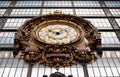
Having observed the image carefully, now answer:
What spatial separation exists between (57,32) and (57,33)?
13 centimetres

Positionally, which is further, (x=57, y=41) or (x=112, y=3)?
(x=112, y=3)

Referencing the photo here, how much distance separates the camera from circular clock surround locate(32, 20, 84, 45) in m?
22.9

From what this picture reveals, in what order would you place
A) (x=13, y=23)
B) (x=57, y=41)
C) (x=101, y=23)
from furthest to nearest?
1. (x=101, y=23)
2. (x=13, y=23)
3. (x=57, y=41)

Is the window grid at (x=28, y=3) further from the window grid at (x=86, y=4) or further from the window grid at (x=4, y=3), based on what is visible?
the window grid at (x=86, y=4)

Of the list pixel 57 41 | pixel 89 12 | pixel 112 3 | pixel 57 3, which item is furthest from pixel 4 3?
pixel 112 3

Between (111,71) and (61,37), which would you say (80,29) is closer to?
(61,37)

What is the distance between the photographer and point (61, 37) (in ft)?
77.0

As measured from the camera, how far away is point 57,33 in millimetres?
24094

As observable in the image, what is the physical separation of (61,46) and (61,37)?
6.30 feet

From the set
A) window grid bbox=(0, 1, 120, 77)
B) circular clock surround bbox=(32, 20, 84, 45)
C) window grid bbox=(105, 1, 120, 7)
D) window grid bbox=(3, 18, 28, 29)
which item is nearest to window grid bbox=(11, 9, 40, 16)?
window grid bbox=(0, 1, 120, 77)

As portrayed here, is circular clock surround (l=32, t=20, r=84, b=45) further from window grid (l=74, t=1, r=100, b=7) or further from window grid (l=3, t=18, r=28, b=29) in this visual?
window grid (l=74, t=1, r=100, b=7)

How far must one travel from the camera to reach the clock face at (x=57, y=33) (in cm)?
2290

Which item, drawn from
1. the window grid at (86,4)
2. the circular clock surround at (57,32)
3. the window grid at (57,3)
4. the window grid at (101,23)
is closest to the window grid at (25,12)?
the window grid at (57,3)

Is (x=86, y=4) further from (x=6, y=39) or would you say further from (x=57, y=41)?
(x=6, y=39)
